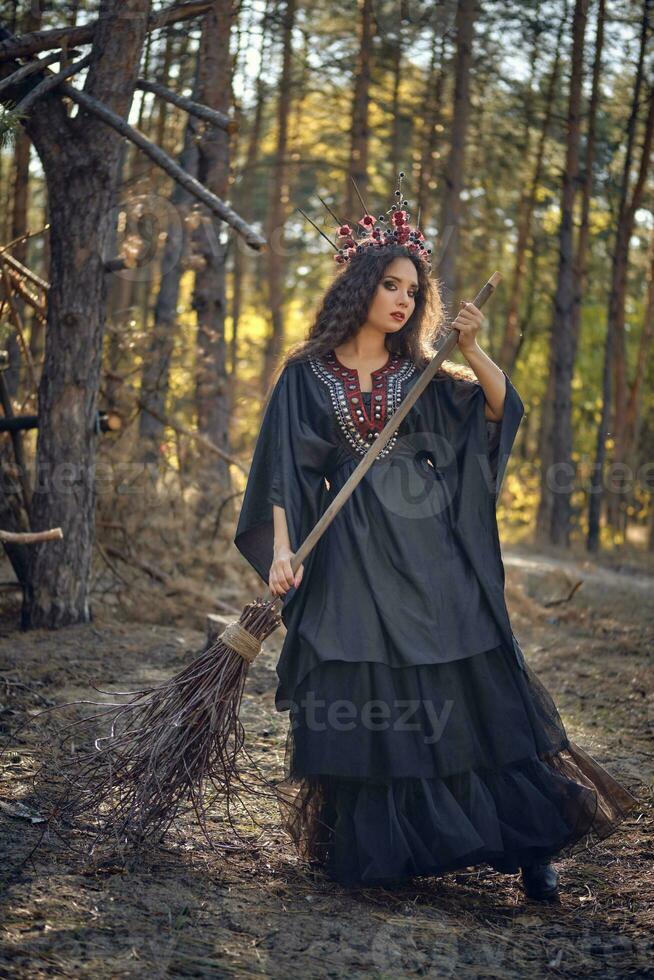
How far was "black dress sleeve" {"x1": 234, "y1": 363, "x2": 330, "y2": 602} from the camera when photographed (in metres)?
3.85

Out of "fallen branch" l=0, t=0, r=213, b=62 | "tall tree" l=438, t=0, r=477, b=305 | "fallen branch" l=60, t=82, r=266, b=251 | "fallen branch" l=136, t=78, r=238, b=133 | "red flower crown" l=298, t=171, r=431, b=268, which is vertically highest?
"tall tree" l=438, t=0, r=477, b=305

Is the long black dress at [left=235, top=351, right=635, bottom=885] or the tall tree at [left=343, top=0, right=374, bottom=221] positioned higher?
the tall tree at [left=343, top=0, right=374, bottom=221]

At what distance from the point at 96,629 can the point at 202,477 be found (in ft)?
8.14

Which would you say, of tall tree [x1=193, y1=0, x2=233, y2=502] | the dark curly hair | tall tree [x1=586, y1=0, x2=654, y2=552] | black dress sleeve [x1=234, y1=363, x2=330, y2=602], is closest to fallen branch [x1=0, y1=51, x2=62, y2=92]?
the dark curly hair

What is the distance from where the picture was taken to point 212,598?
761cm

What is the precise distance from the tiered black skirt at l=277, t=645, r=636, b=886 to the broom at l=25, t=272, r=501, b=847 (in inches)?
11.0

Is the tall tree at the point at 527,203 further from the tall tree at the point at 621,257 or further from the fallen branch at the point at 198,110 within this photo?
the fallen branch at the point at 198,110

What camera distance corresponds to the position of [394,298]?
3953mm

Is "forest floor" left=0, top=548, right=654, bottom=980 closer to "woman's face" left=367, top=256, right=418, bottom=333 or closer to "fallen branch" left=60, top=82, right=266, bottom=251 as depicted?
"woman's face" left=367, top=256, right=418, bottom=333

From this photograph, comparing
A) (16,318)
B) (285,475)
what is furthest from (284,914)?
(16,318)

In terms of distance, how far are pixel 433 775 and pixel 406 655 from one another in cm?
40

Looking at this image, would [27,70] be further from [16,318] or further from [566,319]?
[566,319]

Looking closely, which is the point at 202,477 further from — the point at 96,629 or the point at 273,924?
the point at 273,924

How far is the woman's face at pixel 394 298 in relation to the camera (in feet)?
13.0
